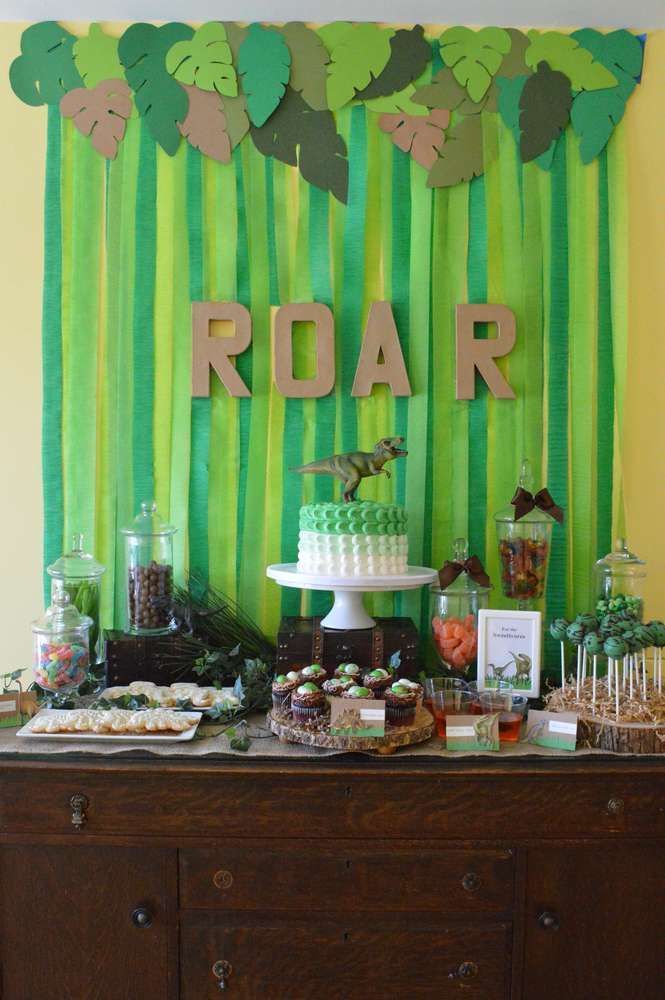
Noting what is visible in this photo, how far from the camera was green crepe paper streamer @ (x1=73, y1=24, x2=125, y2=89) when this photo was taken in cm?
242

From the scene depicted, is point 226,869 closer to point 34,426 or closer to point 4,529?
point 4,529

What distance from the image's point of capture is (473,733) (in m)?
1.90

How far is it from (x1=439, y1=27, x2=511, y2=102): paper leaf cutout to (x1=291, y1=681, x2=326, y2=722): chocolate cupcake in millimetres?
1690

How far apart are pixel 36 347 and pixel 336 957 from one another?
1.78 m

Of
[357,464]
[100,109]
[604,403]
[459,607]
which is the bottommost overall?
[459,607]

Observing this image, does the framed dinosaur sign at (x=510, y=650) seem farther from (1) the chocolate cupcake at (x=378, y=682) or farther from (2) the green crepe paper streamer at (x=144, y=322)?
(2) the green crepe paper streamer at (x=144, y=322)

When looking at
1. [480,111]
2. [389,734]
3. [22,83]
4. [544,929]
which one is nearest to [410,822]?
[389,734]

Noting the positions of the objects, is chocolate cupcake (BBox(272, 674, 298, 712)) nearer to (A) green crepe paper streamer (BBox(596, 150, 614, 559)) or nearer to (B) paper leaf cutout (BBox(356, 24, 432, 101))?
(A) green crepe paper streamer (BBox(596, 150, 614, 559))

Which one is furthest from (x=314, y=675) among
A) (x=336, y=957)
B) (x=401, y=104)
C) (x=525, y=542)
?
(x=401, y=104)

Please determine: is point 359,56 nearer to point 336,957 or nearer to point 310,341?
point 310,341

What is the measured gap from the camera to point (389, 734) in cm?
188

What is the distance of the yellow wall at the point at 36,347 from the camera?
2457 mm

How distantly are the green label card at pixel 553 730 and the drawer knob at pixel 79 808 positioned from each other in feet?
3.24

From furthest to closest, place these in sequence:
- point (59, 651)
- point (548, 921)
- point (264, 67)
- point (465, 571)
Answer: point (264, 67), point (465, 571), point (59, 651), point (548, 921)
